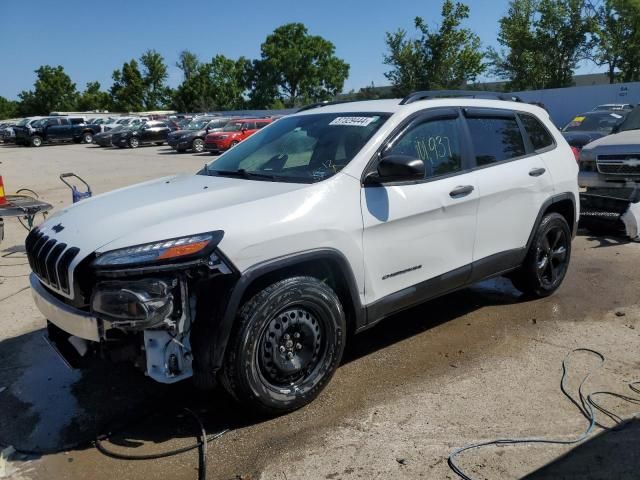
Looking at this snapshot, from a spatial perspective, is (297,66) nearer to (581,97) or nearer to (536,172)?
(581,97)

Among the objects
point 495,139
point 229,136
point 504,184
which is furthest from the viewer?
point 229,136

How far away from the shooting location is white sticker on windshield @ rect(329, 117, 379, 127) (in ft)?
13.4

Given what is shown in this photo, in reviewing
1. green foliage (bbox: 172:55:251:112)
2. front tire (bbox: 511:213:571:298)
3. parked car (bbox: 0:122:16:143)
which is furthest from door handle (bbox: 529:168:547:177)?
green foliage (bbox: 172:55:251:112)

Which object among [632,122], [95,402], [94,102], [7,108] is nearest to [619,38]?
[632,122]

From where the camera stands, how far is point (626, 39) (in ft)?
152

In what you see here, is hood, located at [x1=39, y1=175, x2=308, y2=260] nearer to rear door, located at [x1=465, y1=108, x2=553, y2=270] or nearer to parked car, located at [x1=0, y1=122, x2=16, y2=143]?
rear door, located at [x1=465, y1=108, x2=553, y2=270]

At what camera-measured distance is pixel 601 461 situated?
9.76ft

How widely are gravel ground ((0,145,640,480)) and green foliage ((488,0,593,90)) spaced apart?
4912cm

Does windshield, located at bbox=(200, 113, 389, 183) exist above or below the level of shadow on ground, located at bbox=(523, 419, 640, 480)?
above

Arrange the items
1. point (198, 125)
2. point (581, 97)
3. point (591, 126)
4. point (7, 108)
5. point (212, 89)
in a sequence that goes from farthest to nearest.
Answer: point (7, 108) < point (212, 89) < point (581, 97) < point (198, 125) < point (591, 126)

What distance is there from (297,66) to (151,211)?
80115 mm

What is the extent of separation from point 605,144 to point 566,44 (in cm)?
4616

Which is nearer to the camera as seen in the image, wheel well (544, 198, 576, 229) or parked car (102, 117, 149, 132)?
wheel well (544, 198, 576, 229)

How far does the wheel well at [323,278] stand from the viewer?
130 inches
